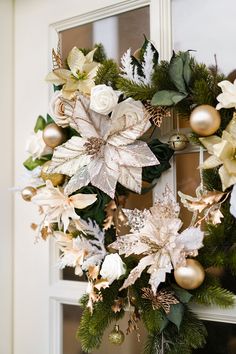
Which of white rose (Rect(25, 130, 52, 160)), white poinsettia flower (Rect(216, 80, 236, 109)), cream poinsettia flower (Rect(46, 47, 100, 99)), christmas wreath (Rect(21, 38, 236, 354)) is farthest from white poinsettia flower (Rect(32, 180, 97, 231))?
white poinsettia flower (Rect(216, 80, 236, 109))

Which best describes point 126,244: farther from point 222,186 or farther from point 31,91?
point 31,91

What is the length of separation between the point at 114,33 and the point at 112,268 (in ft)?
2.01

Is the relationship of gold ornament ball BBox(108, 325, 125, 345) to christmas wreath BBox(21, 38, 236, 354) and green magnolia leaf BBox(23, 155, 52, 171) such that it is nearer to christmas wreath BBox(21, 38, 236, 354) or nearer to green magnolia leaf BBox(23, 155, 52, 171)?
christmas wreath BBox(21, 38, 236, 354)

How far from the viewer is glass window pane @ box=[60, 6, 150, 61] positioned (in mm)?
1057

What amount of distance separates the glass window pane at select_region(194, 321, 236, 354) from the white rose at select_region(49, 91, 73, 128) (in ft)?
1.82

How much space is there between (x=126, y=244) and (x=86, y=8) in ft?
2.15

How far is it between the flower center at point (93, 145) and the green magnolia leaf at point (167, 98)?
15 centimetres

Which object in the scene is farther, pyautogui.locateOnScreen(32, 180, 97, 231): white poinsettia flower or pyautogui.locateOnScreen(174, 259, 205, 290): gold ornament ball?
pyautogui.locateOnScreen(32, 180, 97, 231): white poinsettia flower

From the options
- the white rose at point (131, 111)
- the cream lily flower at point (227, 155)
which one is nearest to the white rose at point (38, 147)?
the white rose at point (131, 111)

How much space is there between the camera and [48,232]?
100 cm

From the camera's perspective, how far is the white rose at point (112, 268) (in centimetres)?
85

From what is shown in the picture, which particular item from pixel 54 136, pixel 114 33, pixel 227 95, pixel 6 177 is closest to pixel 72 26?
pixel 114 33

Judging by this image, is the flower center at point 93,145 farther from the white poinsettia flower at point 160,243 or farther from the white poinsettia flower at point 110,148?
the white poinsettia flower at point 160,243

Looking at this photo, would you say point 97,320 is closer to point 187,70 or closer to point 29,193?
point 29,193
